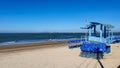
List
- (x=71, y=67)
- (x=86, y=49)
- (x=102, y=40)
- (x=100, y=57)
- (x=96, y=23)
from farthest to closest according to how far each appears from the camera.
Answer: (x=96, y=23)
(x=102, y=40)
(x=86, y=49)
(x=100, y=57)
(x=71, y=67)

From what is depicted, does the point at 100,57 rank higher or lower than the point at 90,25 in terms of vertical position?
lower

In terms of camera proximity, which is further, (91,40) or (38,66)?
(91,40)

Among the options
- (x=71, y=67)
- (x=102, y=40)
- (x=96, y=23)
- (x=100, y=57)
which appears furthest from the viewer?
(x=96, y=23)

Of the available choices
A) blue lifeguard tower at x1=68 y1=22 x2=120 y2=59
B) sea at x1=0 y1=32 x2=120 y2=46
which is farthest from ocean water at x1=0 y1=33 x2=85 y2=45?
blue lifeguard tower at x1=68 y1=22 x2=120 y2=59

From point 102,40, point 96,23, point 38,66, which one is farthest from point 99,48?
point 96,23

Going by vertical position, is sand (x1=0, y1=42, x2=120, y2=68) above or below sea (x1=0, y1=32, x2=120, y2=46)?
above

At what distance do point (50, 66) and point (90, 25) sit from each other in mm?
16418

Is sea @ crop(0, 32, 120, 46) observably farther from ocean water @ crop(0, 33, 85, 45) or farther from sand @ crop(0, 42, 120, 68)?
sand @ crop(0, 42, 120, 68)

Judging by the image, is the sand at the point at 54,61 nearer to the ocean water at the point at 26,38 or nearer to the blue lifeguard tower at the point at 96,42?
the blue lifeguard tower at the point at 96,42

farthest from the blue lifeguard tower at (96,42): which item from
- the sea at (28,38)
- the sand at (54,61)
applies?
the sea at (28,38)

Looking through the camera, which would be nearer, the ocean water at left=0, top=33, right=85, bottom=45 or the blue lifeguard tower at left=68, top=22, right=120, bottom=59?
the blue lifeguard tower at left=68, top=22, right=120, bottom=59

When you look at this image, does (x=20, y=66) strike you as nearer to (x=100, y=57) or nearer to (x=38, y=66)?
(x=38, y=66)

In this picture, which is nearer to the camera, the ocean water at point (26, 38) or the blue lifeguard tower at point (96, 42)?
the blue lifeguard tower at point (96, 42)

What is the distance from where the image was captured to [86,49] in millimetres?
16969
